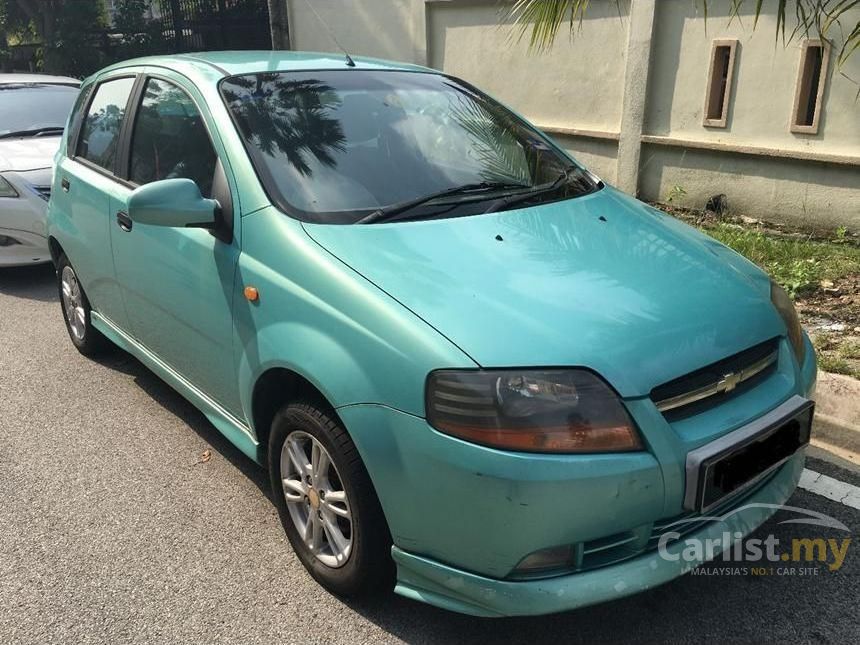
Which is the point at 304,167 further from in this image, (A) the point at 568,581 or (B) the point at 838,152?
(B) the point at 838,152

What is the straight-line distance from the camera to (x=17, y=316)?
5477mm

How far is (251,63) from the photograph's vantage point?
3334 millimetres

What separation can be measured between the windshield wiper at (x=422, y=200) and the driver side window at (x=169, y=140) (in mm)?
707

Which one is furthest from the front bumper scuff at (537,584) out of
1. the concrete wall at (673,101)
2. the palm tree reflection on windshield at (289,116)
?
the concrete wall at (673,101)

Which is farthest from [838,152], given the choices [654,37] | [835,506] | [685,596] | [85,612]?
[85,612]

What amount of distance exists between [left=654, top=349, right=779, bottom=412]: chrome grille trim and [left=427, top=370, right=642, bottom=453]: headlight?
6.0 inches

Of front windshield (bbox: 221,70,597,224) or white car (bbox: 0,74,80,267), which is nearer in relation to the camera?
front windshield (bbox: 221,70,597,224)

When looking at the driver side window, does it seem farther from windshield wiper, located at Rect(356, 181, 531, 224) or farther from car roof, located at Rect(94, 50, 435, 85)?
windshield wiper, located at Rect(356, 181, 531, 224)

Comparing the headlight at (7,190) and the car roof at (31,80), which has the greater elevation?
the car roof at (31,80)

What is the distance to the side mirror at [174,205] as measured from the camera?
2.67 meters

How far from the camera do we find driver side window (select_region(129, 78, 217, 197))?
9.86ft

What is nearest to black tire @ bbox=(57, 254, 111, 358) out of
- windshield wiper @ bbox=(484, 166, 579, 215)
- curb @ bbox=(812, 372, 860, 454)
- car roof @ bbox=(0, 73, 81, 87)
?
windshield wiper @ bbox=(484, 166, 579, 215)

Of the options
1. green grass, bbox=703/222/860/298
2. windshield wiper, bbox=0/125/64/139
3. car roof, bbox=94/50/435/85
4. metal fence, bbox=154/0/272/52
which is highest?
metal fence, bbox=154/0/272/52

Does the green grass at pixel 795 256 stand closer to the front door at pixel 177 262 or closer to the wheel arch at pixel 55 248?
the front door at pixel 177 262
